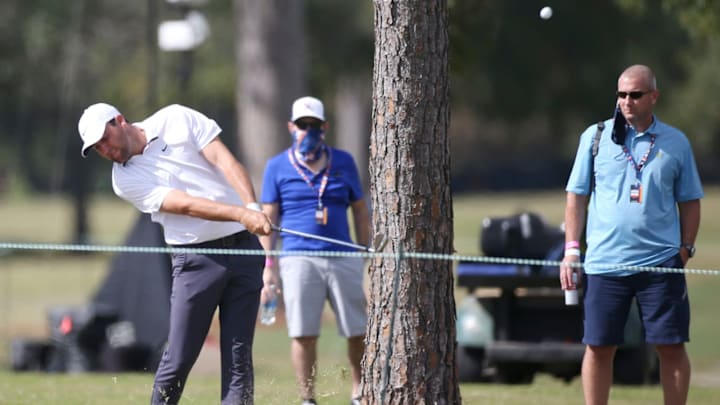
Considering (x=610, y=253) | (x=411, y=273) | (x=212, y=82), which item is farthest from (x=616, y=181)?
(x=212, y=82)

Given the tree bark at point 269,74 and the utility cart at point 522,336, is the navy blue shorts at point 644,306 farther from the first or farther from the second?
the tree bark at point 269,74

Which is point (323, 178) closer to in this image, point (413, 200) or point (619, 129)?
point (413, 200)

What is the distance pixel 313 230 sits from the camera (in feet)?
28.2

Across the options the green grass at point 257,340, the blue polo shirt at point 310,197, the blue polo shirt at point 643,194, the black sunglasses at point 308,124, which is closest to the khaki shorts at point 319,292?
the blue polo shirt at point 310,197

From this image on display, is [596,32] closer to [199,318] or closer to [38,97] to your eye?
[38,97]

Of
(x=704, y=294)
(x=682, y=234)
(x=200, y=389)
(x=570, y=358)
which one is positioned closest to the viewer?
(x=682, y=234)

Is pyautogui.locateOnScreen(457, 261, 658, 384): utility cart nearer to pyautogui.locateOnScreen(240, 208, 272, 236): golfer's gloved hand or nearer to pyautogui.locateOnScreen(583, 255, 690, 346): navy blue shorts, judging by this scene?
pyautogui.locateOnScreen(583, 255, 690, 346): navy blue shorts

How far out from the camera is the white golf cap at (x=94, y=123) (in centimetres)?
669

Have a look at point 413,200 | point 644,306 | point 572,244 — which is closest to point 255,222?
point 413,200

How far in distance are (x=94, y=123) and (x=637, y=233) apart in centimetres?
283

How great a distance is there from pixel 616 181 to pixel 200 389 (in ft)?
12.1

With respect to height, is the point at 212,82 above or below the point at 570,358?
above

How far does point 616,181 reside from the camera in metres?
6.90

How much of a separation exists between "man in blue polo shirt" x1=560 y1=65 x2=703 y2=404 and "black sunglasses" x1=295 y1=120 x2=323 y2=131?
2229 mm
